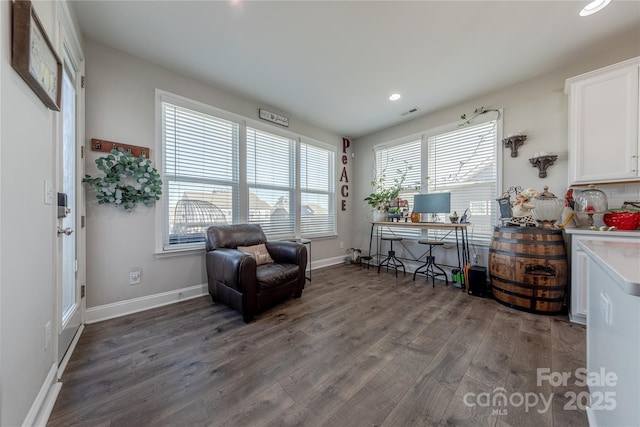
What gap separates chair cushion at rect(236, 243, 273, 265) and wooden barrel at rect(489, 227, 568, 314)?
2.70 metres

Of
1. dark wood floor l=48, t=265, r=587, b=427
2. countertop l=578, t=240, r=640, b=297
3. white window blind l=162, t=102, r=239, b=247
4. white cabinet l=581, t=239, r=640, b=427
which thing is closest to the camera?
countertop l=578, t=240, r=640, b=297

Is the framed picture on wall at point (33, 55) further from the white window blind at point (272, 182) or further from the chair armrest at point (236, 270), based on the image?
the white window blind at point (272, 182)

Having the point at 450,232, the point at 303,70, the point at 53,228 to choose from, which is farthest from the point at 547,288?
the point at 53,228

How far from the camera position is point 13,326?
0.93 metres

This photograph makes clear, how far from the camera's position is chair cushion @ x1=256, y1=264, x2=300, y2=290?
2229 millimetres

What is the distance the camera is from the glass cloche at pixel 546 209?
2.39m

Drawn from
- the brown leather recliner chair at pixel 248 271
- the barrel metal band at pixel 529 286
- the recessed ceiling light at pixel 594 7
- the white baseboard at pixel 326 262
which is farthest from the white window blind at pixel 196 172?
the recessed ceiling light at pixel 594 7

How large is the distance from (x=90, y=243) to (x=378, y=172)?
423cm

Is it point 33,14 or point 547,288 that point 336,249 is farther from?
point 33,14

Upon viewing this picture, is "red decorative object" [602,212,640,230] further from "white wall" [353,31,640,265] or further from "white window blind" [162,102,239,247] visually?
"white window blind" [162,102,239,247]

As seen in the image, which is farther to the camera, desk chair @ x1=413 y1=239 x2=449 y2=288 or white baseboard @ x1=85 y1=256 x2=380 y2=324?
desk chair @ x1=413 y1=239 x2=449 y2=288

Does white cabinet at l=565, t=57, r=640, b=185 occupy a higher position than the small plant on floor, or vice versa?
white cabinet at l=565, t=57, r=640, b=185

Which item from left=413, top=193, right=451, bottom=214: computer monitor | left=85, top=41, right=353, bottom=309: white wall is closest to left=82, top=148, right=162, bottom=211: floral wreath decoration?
left=85, top=41, right=353, bottom=309: white wall

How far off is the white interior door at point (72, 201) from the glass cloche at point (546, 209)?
14.2 ft
